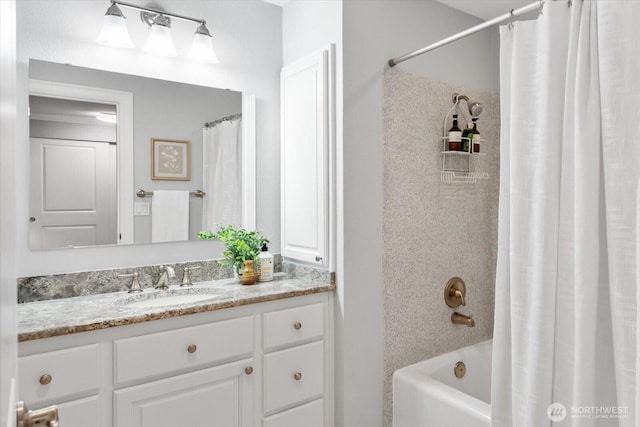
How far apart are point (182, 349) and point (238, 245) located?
0.67 meters

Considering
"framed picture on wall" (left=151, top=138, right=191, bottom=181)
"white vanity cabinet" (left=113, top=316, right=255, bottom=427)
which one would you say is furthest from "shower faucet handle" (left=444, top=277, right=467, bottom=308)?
"framed picture on wall" (left=151, top=138, right=191, bottom=181)

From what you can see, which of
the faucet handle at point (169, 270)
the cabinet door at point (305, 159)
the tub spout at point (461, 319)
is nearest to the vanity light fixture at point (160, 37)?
the cabinet door at point (305, 159)

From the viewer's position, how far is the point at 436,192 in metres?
2.53

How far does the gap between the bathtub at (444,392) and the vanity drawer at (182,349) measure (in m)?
0.85

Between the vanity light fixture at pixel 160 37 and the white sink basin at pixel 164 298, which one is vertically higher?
the vanity light fixture at pixel 160 37

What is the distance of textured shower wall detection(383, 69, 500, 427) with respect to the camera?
2.33m

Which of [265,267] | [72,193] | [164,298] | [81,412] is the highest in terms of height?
[72,193]

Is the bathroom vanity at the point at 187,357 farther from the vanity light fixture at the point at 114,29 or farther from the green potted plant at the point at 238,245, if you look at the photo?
the vanity light fixture at the point at 114,29

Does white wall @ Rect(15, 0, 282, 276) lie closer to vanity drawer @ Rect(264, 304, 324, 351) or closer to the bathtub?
vanity drawer @ Rect(264, 304, 324, 351)

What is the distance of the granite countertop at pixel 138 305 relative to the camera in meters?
1.52

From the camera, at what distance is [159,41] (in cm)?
215

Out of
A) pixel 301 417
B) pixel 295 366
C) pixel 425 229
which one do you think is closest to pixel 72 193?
pixel 295 366

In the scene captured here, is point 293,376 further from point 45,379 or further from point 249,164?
point 249,164

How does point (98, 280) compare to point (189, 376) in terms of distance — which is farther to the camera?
point (98, 280)
